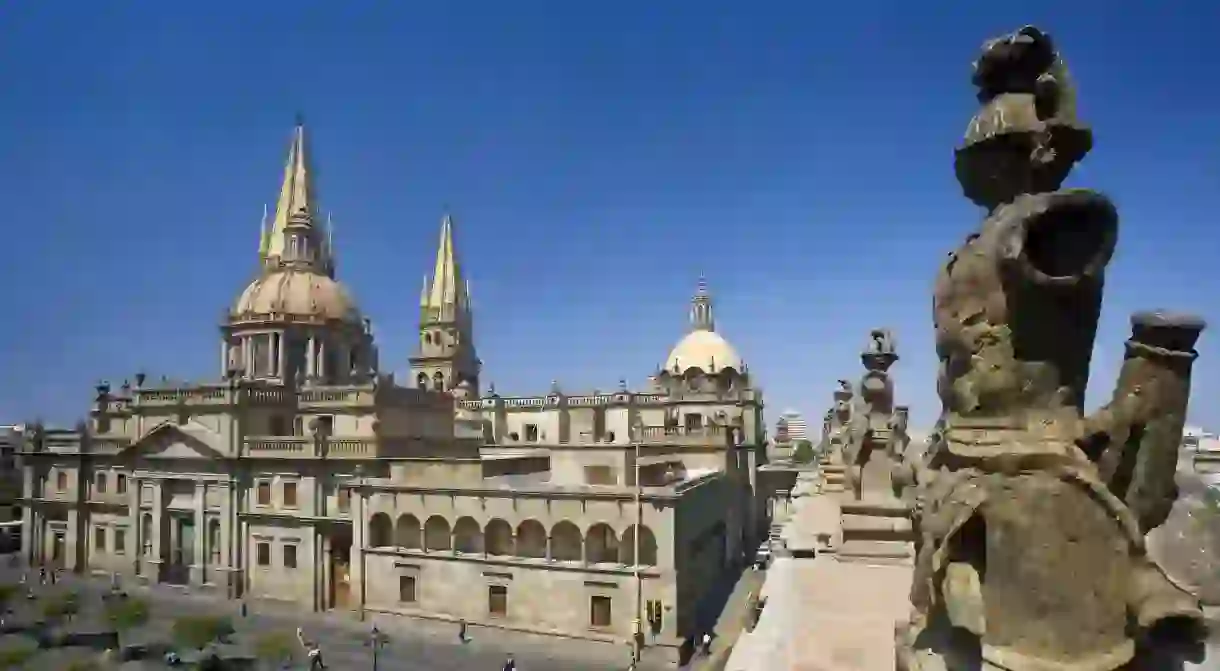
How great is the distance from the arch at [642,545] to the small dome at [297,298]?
25374 mm

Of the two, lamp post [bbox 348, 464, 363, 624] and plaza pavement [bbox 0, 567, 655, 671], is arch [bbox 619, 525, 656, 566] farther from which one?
lamp post [bbox 348, 464, 363, 624]

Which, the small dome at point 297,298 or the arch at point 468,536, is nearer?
the arch at point 468,536

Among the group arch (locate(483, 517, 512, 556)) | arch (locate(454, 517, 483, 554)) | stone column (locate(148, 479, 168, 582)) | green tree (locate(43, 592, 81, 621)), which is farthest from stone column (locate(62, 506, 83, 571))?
arch (locate(483, 517, 512, 556))

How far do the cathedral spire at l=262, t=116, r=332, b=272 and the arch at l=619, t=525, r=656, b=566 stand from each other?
97.0 ft

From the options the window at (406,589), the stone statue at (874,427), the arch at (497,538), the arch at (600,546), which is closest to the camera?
the stone statue at (874,427)

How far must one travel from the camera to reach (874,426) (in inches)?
382

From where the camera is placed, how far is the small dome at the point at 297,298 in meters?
46.1

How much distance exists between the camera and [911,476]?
17.4 feet

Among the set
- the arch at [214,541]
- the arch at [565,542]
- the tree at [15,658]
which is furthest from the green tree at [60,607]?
the arch at [565,542]

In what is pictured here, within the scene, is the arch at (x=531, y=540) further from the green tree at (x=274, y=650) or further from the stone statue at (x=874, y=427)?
the stone statue at (x=874, y=427)

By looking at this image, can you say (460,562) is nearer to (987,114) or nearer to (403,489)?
(403,489)

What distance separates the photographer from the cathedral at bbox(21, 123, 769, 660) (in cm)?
2902

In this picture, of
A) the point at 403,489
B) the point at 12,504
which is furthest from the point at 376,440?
the point at 12,504

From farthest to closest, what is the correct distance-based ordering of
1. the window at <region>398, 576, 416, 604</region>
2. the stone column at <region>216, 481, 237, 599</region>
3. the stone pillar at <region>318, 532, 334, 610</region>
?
the stone column at <region>216, 481, 237, 599</region> → the stone pillar at <region>318, 532, 334, 610</region> → the window at <region>398, 576, 416, 604</region>
